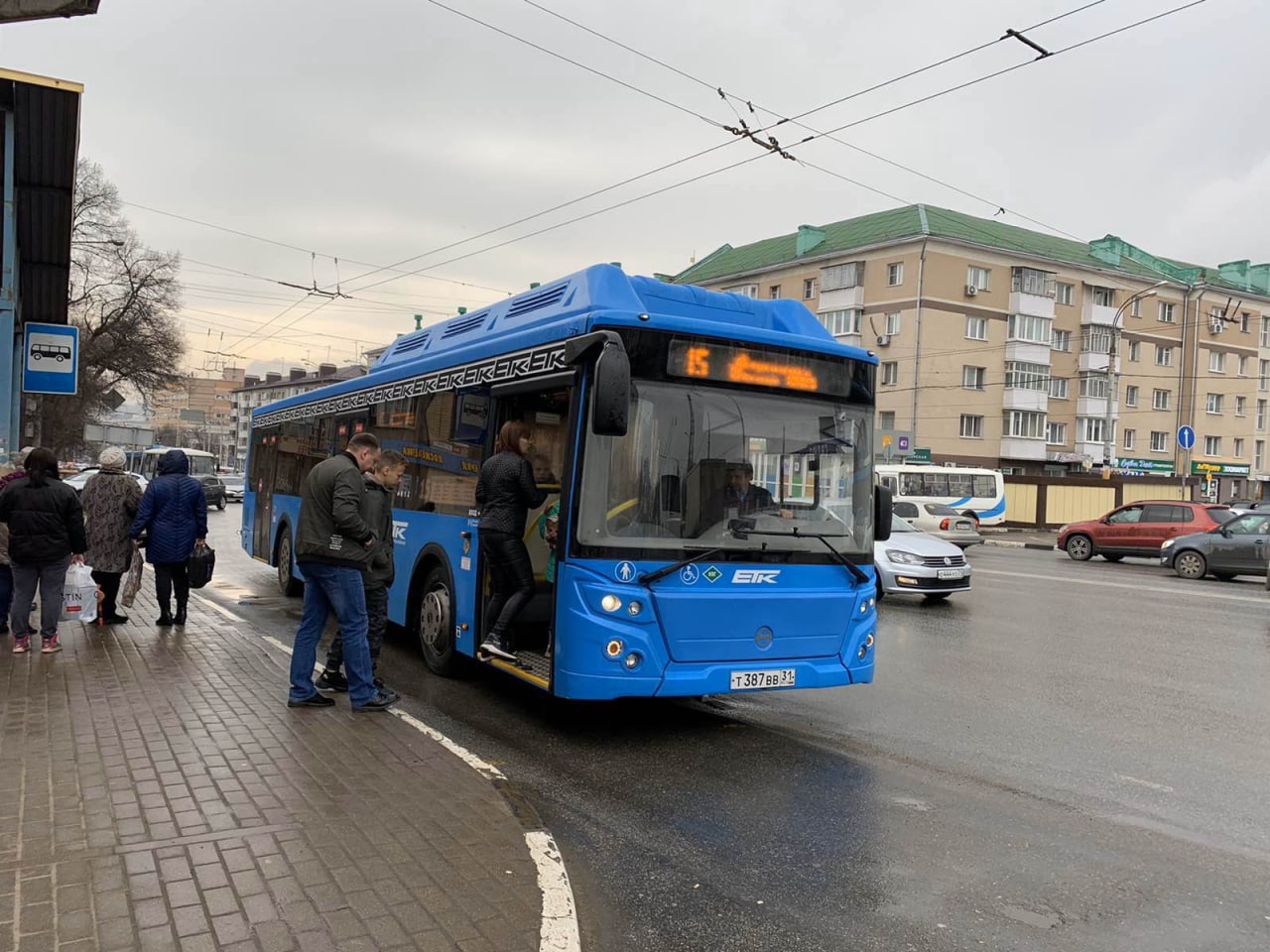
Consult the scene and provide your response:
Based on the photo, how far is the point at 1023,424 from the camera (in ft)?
180

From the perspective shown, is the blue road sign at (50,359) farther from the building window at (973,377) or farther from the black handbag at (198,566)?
the building window at (973,377)

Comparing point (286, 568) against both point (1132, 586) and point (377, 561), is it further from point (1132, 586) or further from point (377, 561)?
point (1132, 586)

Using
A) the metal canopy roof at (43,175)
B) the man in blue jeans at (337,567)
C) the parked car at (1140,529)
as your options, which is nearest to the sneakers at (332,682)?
the man in blue jeans at (337,567)

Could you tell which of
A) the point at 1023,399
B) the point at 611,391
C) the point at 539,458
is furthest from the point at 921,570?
the point at 1023,399

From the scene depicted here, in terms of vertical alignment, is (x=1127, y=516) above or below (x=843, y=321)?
below

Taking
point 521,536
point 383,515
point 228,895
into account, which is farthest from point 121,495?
point 228,895

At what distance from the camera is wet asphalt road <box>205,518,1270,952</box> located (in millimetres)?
3850

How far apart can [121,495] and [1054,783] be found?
863 cm

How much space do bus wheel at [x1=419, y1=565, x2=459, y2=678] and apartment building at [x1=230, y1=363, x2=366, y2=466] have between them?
4229 inches

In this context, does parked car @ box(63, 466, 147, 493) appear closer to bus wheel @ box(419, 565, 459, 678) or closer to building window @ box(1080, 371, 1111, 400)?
bus wheel @ box(419, 565, 459, 678)

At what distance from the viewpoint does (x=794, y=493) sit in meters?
6.48

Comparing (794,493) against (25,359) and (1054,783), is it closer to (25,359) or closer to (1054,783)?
(1054,783)

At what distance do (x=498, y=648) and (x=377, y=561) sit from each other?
3.56 ft

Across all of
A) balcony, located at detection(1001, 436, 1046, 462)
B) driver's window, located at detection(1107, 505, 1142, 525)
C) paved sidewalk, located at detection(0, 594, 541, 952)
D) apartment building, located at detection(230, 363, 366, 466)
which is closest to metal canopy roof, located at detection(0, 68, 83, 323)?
paved sidewalk, located at detection(0, 594, 541, 952)
